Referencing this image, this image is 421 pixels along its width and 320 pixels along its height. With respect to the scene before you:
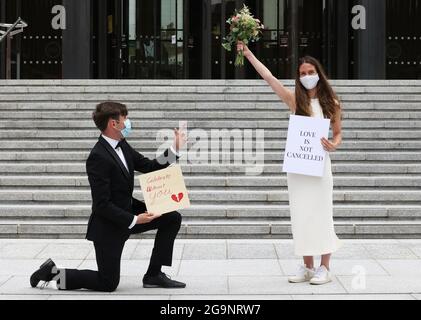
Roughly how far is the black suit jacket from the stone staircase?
2957mm

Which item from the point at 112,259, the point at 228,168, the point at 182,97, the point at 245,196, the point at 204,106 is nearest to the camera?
the point at 112,259

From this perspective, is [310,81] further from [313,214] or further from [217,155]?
[217,155]

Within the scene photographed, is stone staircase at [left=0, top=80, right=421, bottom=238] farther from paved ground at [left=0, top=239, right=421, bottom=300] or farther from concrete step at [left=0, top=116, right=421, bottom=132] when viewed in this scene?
paved ground at [left=0, top=239, right=421, bottom=300]

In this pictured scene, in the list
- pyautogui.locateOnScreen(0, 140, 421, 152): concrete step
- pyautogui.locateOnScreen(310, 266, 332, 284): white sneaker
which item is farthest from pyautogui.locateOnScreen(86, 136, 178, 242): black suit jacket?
pyautogui.locateOnScreen(0, 140, 421, 152): concrete step

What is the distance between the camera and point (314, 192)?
701 centimetres

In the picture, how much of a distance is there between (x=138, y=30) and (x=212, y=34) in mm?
2320

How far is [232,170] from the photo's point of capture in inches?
436

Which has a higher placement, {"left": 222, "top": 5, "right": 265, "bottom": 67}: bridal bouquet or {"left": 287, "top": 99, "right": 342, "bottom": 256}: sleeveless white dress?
{"left": 222, "top": 5, "right": 265, "bottom": 67}: bridal bouquet

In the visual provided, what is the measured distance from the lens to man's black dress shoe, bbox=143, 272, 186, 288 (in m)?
6.86

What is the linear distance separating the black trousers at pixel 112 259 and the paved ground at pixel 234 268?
0.09 m

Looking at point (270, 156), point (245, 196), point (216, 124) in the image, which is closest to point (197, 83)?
point (216, 124)

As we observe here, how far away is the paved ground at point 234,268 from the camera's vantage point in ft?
21.7

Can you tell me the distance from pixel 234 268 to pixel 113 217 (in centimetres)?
183
